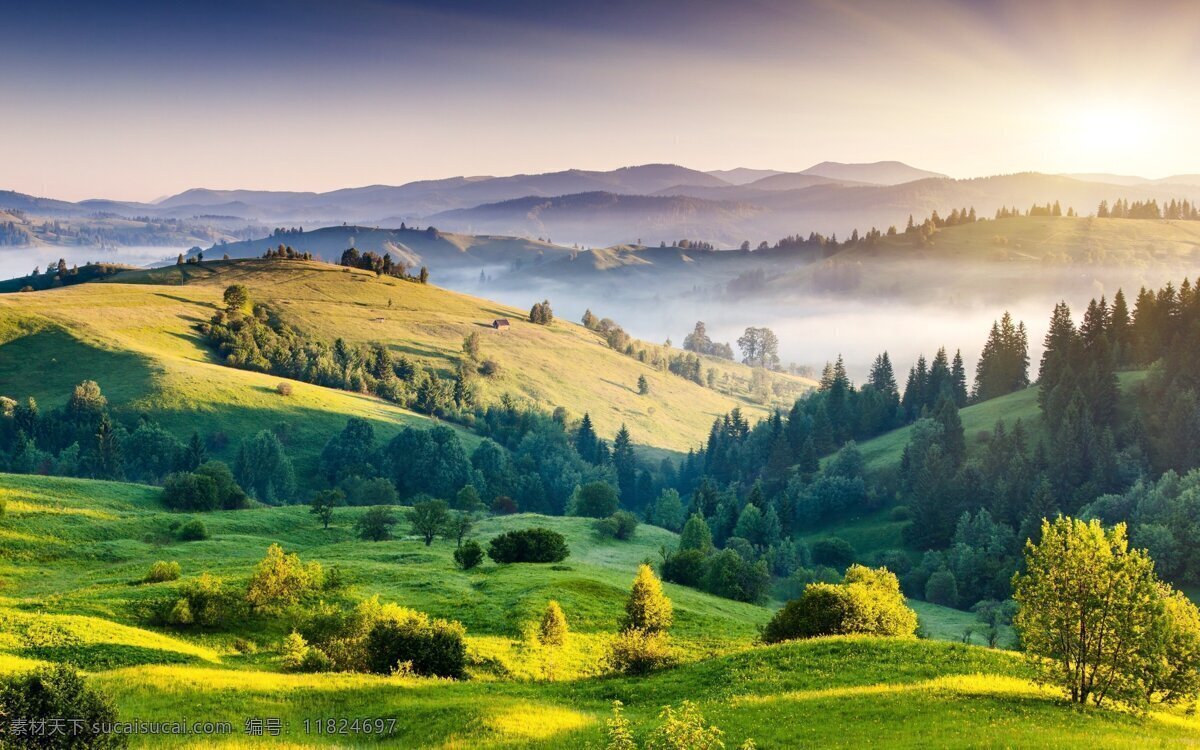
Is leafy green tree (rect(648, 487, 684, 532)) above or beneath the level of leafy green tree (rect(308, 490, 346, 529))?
beneath

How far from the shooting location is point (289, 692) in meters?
35.5

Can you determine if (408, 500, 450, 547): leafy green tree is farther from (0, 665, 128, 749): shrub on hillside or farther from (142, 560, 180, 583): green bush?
(0, 665, 128, 749): shrub on hillside

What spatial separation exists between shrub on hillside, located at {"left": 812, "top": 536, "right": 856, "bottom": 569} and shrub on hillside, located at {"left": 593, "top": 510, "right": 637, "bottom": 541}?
111 feet

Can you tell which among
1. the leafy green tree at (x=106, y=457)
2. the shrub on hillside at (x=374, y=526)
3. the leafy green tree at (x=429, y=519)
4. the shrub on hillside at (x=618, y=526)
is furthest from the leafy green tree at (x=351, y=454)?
the shrub on hillside at (x=618, y=526)

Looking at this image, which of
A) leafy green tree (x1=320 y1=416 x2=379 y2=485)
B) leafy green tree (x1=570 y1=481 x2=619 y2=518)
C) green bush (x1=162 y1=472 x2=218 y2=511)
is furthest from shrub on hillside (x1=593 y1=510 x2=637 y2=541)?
green bush (x1=162 y1=472 x2=218 y2=511)

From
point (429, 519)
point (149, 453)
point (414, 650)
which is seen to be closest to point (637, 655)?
point (414, 650)

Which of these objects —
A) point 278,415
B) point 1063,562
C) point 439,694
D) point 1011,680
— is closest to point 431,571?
point 439,694

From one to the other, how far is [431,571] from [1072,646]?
5917 centimetres

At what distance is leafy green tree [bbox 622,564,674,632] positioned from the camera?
2120 inches

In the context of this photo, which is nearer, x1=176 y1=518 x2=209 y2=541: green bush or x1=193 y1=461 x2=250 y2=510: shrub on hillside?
x1=176 y1=518 x2=209 y2=541: green bush

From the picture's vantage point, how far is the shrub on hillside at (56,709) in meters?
20.7

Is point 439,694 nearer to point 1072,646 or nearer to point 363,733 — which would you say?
point 363,733

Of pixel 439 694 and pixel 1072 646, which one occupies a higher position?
pixel 1072 646

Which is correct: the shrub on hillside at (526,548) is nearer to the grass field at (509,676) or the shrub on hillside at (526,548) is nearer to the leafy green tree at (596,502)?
the grass field at (509,676)
